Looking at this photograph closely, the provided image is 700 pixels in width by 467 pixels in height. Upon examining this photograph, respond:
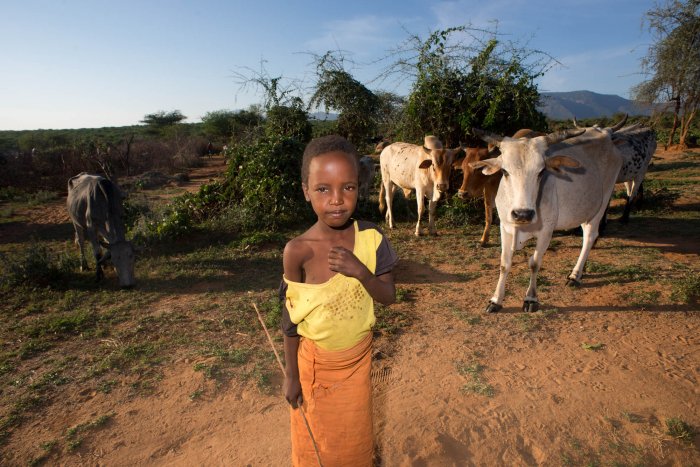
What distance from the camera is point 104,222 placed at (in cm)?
641

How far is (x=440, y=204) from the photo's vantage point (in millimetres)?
9359

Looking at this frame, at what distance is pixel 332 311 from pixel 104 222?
20.6ft

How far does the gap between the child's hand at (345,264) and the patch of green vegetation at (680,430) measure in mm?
2933

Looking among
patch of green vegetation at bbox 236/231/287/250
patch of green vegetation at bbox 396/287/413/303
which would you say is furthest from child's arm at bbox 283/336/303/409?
patch of green vegetation at bbox 236/231/287/250

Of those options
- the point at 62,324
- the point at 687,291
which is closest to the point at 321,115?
the point at 62,324

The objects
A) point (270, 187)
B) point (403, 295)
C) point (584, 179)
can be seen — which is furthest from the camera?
point (270, 187)

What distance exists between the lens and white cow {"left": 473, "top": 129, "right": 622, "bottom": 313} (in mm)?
4078

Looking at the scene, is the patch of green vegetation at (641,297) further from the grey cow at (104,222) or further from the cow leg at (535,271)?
the grey cow at (104,222)

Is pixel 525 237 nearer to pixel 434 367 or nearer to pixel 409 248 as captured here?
pixel 434 367

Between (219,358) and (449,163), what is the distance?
5.08 meters

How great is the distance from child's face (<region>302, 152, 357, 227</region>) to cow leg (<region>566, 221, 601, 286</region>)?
4.96m

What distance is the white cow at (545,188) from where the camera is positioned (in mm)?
4078

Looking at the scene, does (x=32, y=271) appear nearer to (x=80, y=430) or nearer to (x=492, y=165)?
(x=80, y=430)

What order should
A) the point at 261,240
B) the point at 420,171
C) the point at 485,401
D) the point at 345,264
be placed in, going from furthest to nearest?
1. the point at 420,171
2. the point at 261,240
3. the point at 485,401
4. the point at 345,264
